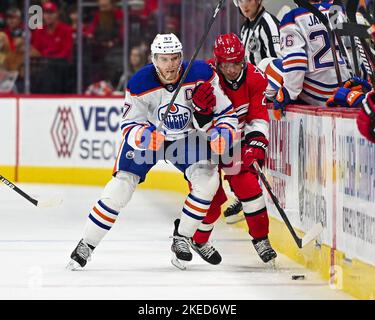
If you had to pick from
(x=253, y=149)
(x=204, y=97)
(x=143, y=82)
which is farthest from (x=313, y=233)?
(x=143, y=82)

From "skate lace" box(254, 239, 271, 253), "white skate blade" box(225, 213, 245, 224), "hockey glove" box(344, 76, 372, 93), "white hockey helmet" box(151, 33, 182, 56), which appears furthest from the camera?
"white skate blade" box(225, 213, 245, 224)

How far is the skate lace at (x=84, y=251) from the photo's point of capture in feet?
19.8

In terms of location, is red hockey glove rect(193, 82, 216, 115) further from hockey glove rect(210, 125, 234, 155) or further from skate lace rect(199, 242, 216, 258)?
skate lace rect(199, 242, 216, 258)

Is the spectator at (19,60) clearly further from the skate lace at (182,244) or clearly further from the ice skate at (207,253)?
the skate lace at (182,244)

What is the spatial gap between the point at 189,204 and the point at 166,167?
196 inches

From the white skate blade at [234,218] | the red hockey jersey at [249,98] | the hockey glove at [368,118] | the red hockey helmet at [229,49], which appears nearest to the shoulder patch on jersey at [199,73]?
the red hockey helmet at [229,49]

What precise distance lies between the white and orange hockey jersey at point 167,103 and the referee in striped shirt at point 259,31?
180cm

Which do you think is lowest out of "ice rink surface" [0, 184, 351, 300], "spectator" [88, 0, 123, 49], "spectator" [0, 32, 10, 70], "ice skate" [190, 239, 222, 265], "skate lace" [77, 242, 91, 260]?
"ice rink surface" [0, 184, 351, 300]

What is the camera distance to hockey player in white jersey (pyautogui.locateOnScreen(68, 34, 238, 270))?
19.5 ft

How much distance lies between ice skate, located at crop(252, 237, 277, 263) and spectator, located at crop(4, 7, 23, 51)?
645 cm

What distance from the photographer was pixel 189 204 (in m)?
5.99

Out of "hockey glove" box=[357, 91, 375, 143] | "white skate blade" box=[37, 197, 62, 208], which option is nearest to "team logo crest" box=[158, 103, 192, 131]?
"white skate blade" box=[37, 197, 62, 208]

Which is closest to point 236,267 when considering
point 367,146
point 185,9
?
point 367,146

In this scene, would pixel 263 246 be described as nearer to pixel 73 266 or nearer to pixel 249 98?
pixel 249 98
